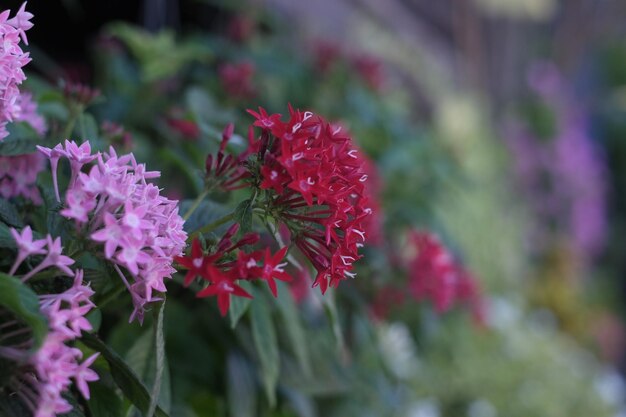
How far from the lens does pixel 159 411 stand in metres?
0.70

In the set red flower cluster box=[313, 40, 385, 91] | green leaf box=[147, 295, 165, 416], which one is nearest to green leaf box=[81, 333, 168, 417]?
green leaf box=[147, 295, 165, 416]

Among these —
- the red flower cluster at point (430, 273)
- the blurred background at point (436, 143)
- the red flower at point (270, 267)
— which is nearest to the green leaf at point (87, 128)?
the blurred background at point (436, 143)

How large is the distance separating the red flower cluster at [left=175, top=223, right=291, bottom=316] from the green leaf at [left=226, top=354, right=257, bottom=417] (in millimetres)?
565

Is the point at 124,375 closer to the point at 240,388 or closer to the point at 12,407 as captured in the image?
the point at 12,407

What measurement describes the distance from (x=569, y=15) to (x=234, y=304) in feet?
19.4

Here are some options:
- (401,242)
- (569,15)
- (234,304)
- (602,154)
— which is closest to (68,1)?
(401,242)

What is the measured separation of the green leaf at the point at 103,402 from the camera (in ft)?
2.26

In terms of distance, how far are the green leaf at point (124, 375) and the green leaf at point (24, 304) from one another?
3.9 inches

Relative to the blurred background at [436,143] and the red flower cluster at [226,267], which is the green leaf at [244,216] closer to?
the red flower cluster at [226,267]

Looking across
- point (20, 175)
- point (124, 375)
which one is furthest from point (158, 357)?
point (20, 175)

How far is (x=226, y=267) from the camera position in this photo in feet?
2.16

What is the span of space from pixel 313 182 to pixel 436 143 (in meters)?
2.32

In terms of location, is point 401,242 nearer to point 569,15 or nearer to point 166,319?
point 166,319

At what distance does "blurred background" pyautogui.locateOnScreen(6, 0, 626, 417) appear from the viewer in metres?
1.61
